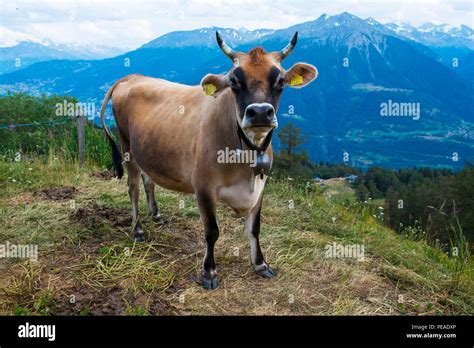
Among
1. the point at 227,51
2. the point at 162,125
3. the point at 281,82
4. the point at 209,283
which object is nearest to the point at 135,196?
the point at 162,125

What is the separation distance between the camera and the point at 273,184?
8.55m

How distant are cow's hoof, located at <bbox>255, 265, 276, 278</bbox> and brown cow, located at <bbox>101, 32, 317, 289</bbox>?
12mm

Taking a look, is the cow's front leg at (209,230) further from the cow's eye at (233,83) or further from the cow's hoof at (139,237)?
the cow's hoof at (139,237)

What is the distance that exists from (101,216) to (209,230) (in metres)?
2.57

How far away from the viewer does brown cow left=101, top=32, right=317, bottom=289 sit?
3992 mm

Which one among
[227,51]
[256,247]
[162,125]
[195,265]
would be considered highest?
[227,51]

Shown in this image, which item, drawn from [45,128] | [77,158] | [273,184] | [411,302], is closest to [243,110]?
[411,302]

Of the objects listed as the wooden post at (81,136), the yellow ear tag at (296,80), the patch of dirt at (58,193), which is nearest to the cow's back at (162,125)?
the yellow ear tag at (296,80)

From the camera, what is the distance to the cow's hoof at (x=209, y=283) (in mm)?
4840

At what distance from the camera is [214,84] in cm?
443

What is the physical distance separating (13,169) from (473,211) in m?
36.5

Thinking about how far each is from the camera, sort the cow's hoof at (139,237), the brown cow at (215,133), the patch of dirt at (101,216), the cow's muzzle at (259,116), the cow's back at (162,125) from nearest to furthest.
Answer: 1. the cow's muzzle at (259,116)
2. the brown cow at (215,133)
3. the cow's back at (162,125)
4. the cow's hoof at (139,237)
5. the patch of dirt at (101,216)

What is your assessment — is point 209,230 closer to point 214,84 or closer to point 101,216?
point 214,84
